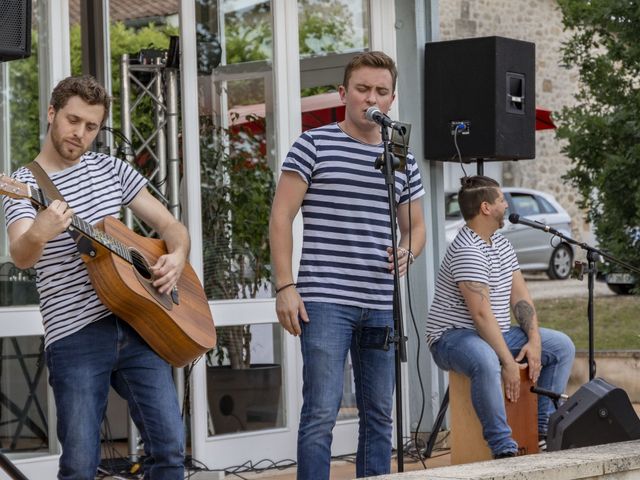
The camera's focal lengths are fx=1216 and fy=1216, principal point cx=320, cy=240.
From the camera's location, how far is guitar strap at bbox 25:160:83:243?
331 centimetres

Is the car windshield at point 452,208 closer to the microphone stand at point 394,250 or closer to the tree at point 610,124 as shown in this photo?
the tree at point 610,124

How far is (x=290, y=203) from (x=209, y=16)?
2064 mm

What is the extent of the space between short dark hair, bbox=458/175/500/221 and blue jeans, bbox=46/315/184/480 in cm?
219

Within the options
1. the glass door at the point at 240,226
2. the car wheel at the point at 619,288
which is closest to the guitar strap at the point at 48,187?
the glass door at the point at 240,226

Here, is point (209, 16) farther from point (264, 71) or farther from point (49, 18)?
point (49, 18)

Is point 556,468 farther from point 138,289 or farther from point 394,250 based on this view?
point 138,289

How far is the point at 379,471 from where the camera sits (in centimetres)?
397

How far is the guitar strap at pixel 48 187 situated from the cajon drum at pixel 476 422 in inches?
95.9

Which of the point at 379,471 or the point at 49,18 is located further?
the point at 49,18

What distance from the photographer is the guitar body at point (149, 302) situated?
10.9ft

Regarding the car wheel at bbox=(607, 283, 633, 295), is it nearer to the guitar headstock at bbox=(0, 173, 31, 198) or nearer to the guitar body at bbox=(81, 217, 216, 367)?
the guitar body at bbox=(81, 217, 216, 367)

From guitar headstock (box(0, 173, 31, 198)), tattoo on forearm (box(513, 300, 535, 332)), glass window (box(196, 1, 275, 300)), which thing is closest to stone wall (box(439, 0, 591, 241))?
glass window (box(196, 1, 275, 300))

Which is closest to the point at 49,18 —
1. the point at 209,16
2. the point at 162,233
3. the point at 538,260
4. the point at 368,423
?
the point at 209,16

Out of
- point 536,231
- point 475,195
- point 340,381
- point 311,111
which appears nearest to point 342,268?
point 340,381
